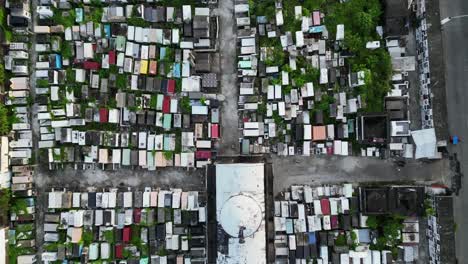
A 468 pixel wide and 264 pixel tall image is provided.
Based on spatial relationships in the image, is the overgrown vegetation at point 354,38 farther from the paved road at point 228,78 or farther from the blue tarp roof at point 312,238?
the blue tarp roof at point 312,238

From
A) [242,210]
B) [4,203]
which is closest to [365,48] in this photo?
[242,210]

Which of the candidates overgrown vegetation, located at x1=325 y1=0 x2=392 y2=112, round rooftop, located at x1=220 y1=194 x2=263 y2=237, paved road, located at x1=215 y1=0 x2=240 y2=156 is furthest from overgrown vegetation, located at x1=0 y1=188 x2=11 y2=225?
overgrown vegetation, located at x1=325 y1=0 x2=392 y2=112

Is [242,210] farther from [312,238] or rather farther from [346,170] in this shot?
[346,170]

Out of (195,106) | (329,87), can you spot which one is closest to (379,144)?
(329,87)

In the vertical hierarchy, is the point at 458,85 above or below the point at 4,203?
above

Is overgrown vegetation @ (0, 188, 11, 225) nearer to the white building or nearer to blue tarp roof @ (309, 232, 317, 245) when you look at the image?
the white building

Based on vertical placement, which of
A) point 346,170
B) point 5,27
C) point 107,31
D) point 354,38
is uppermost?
point 5,27
